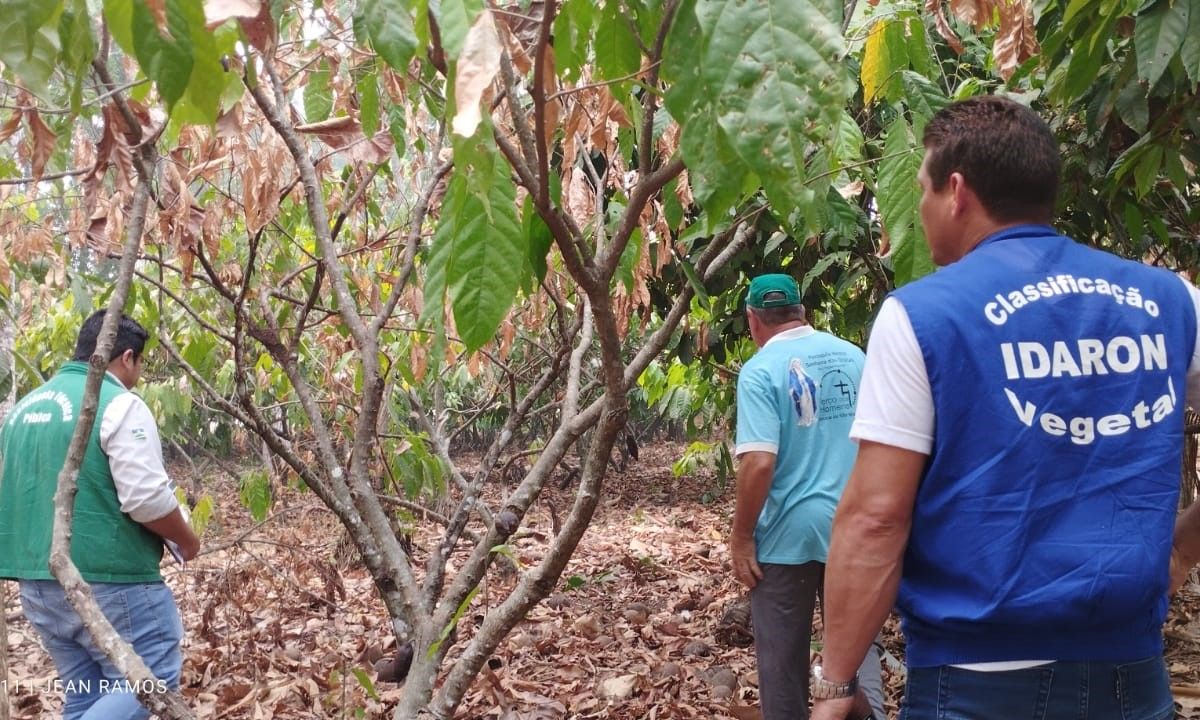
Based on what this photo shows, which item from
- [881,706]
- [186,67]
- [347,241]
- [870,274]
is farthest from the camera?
[347,241]

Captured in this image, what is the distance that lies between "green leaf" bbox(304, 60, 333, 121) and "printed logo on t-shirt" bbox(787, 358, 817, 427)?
1365mm

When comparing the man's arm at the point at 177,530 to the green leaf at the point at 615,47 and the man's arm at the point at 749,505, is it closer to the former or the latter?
the man's arm at the point at 749,505

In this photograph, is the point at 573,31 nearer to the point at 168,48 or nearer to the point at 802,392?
the point at 168,48

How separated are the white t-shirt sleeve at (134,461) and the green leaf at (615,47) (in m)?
1.77

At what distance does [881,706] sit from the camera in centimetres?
273

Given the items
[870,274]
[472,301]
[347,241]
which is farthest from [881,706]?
[347,241]

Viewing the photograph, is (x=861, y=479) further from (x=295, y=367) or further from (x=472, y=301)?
(x=295, y=367)

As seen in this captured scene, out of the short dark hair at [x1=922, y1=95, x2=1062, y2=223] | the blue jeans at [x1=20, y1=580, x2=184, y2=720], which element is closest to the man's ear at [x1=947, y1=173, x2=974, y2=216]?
the short dark hair at [x1=922, y1=95, x2=1062, y2=223]

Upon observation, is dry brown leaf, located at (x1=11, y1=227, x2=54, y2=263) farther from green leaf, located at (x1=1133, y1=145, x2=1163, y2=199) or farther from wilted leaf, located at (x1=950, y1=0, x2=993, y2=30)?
green leaf, located at (x1=1133, y1=145, x2=1163, y2=199)

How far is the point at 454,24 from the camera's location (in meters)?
0.78

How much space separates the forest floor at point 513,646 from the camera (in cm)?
328

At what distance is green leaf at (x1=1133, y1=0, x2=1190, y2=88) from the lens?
5.13ft

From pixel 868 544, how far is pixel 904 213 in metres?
0.58

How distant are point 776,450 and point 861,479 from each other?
1.27m
